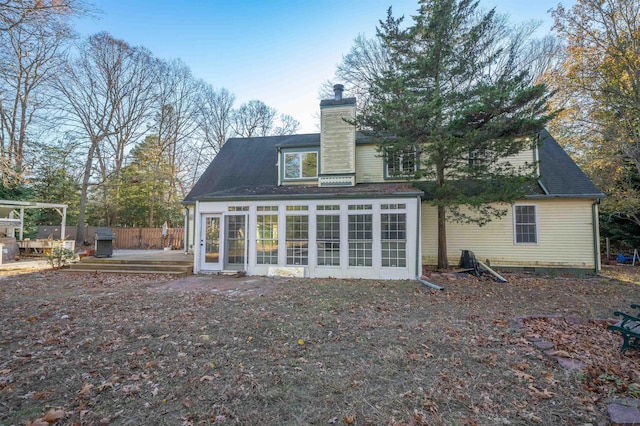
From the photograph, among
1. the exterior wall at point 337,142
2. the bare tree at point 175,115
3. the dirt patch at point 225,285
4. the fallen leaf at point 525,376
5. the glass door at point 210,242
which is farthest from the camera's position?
the bare tree at point 175,115

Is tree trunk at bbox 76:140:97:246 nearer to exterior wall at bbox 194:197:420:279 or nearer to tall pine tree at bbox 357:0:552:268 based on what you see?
exterior wall at bbox 194:197:420:279

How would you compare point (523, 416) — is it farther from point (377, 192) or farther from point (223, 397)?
point (377, 192)

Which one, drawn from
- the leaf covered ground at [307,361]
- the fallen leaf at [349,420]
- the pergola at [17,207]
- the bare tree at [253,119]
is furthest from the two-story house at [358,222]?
the bare tree at [253,119]

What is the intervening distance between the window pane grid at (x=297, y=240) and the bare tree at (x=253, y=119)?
20.3m

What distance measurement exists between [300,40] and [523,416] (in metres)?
12.9

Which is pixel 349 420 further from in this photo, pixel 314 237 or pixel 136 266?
pixel 136 266

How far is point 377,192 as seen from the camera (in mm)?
9852

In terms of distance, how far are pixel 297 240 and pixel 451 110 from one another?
258 inches

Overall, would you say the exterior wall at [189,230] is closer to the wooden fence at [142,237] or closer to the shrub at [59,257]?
the shrub at [59,257]

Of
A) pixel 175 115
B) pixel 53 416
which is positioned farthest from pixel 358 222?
pixel 175 115

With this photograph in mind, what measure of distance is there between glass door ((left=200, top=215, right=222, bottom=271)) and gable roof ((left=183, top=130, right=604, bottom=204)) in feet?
2.77

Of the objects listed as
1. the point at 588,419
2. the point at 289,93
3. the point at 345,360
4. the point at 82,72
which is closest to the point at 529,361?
the point at 588,419

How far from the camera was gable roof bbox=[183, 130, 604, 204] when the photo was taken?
10.6 m

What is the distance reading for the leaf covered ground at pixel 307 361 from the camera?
2762 mm
